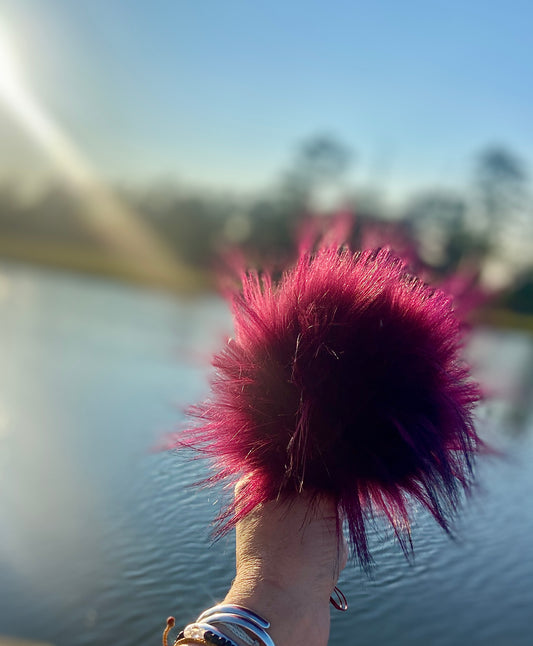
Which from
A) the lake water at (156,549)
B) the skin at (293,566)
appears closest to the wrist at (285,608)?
the skin at (293,566)

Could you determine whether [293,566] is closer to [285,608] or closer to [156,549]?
[285,608]

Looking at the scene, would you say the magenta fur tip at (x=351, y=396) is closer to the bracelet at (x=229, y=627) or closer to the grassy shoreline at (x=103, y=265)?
the bracelet at (x=229, y=627)

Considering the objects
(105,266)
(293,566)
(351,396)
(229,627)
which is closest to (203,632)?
(229,627)

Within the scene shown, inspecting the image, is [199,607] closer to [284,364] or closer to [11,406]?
[284,364]

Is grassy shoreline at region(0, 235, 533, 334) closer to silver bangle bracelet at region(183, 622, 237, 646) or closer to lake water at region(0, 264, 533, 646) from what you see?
lake water at region(0, 264, 533, 646)

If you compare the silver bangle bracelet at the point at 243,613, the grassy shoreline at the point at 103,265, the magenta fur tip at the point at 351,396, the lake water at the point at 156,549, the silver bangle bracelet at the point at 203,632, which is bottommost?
the lake water at the point at 156,549

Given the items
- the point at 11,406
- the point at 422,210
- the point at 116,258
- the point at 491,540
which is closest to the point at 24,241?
the point at 116,258

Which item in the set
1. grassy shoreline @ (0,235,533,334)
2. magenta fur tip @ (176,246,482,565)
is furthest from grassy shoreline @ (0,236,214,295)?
magenta fur tip @ (176,246,482,565)
